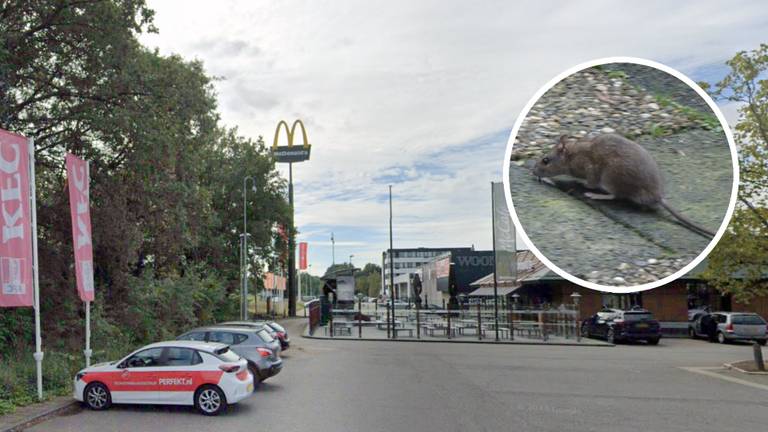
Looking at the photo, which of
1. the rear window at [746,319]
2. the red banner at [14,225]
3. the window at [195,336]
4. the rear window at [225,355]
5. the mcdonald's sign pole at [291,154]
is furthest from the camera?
the mcdonald's sign pole at [291,154]

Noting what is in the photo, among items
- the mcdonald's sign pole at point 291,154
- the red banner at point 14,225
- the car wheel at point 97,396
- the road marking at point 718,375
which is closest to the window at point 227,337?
the car wheel at point 97,396

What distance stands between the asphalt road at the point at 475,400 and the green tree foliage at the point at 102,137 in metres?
6.52

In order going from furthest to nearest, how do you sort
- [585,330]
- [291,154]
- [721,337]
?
[291,154] → [585,330] → [721,337]

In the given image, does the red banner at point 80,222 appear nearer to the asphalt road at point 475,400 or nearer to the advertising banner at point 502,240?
the asphalt road at point 475,400

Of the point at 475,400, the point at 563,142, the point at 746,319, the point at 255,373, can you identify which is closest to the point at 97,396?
the point at 255,373

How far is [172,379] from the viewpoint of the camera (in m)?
11.3

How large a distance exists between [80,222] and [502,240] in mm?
14494

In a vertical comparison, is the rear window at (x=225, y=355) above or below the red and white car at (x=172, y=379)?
above

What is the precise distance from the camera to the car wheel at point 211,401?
36.2ft

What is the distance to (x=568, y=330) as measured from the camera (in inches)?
1176

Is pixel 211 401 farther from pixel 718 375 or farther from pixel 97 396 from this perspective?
pixel 718 375

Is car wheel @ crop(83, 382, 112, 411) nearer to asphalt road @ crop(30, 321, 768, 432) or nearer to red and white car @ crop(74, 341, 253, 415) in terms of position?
red and white car @ crop(74, 341, 253, 415)

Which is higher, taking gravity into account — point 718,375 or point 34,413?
point 34,413

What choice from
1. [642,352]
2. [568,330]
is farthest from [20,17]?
[568,330]
